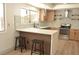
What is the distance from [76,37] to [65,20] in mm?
1810

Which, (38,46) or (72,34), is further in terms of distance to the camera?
(72,34)

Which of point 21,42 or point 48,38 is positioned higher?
point 48,38

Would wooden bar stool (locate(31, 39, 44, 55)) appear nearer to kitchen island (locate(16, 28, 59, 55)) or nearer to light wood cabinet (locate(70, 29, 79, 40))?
kitchen island (locate(16, 28, 59, 55))

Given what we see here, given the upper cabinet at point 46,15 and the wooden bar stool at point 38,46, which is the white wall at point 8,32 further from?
the upper cabinet at point 46,15

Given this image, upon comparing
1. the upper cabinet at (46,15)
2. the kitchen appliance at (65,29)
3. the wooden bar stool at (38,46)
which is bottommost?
the wooden bar stool at (38,46)

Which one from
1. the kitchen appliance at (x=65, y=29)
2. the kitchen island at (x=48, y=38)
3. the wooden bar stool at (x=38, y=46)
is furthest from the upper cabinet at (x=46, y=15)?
the wooden bar stool at (x=38, y=46)

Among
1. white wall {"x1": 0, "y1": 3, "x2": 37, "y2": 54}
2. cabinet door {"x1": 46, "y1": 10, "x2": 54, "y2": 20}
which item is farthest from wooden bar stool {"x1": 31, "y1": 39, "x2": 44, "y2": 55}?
cabinet door {"x1": 46, "y1": 10, "x2": 54, "y2": 20}

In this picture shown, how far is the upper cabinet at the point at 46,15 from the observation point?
8438mm

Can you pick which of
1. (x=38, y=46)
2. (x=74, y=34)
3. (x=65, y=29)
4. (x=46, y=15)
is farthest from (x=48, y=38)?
(x=46, y=15)

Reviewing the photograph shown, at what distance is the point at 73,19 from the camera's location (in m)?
8.22

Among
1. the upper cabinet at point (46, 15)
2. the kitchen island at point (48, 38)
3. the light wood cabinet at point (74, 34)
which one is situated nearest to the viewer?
the kitchen island at point (48, 38)

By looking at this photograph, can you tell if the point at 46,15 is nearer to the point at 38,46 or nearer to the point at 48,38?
the point at 38,46

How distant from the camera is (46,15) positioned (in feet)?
28.6
